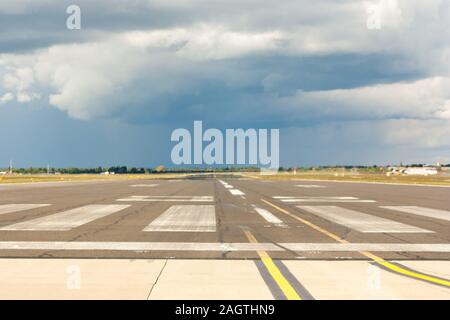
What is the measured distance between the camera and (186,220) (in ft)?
51.0

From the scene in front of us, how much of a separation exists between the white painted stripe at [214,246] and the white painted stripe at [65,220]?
2.71 meters

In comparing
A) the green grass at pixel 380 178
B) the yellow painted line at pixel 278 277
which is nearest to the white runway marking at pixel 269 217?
the yellow painted line at pixel 278 277

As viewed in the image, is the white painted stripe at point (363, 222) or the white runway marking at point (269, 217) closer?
the white painted stripe at point (363, 222)

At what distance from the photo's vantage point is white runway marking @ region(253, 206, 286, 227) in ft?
48.7

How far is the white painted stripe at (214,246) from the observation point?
10039 millimetres

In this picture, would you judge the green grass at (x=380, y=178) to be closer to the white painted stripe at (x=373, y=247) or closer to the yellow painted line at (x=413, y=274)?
the white painted stripe at (x=373, y=247)

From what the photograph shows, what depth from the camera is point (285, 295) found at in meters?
6.38

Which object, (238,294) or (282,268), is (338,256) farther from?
(238,294)

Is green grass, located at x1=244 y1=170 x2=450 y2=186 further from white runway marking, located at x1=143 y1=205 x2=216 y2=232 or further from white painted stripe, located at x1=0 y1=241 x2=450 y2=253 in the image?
white painted stripe, located at x1=0 y1=241 x2=450 y2=253

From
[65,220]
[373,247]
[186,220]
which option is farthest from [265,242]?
[65,220]

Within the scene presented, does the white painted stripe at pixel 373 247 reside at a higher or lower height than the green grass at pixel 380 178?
higher

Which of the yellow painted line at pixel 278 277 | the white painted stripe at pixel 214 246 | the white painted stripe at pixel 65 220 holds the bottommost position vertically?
the white painted stripe at pixel 65 220

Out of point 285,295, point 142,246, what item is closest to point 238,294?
point 285,295
